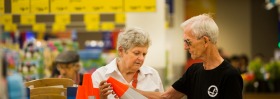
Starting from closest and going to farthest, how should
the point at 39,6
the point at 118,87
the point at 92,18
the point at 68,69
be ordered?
the point at 118,87
the point at 68,69
the point at 39,6
the point at 92,18

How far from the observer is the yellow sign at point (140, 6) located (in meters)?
8.10

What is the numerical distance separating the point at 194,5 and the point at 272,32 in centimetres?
436

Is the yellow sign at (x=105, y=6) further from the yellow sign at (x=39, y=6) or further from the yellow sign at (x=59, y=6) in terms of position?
the yellow sign at (x=39, y=6)

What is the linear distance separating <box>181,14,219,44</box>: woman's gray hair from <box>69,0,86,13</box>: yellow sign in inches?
147

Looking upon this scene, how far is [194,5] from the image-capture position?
22.3 meters

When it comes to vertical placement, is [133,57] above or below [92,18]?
below

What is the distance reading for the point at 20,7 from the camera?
7.47 metres

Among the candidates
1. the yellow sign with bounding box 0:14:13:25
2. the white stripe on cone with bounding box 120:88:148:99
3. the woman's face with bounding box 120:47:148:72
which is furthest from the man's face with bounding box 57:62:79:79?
the white stripe on cone with bounding box 120:88:148:99

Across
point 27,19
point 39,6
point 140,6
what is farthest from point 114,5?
point 27,19

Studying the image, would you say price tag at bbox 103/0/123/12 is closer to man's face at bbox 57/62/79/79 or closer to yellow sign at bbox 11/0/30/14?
yellow sign at bbox 11/0/30/14

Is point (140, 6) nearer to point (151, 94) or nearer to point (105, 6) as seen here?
point (105, 6)

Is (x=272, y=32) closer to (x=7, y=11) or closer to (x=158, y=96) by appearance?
(x=7, y=11)

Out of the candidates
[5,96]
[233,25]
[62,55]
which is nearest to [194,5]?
[233,25]

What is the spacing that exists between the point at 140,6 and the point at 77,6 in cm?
83
